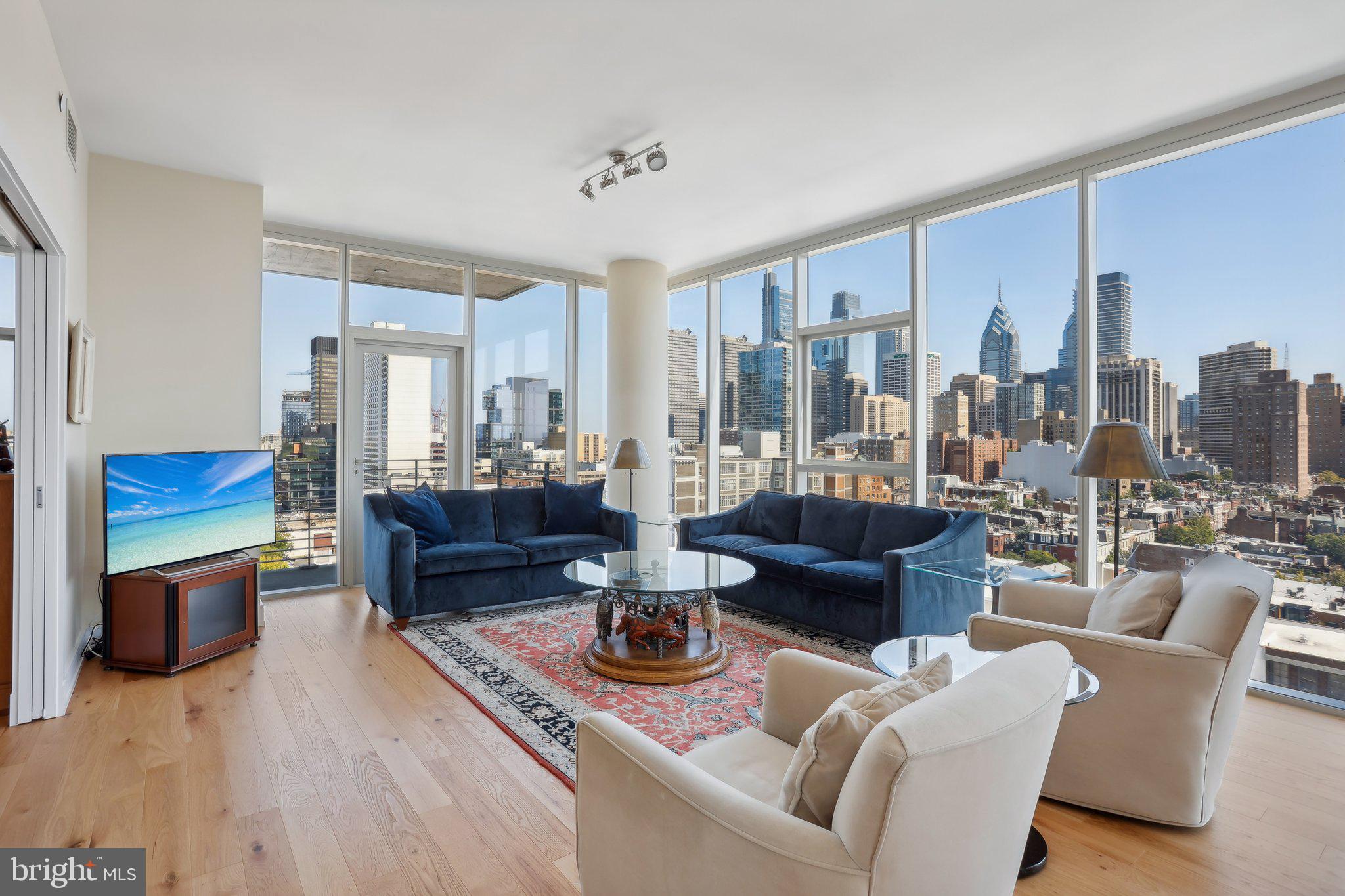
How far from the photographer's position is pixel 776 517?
208 inches

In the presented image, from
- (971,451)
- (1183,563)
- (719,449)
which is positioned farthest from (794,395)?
(1183,563)

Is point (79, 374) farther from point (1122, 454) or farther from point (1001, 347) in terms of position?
point (1001, 347)

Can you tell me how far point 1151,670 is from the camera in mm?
2094

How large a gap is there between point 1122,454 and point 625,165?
307 cm

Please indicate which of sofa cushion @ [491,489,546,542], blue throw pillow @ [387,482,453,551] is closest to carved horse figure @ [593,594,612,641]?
blue throw pillow @ [387,482,453,551]

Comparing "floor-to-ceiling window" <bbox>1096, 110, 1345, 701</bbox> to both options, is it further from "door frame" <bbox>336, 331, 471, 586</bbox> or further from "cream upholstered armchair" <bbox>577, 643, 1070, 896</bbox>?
"door frame" <bbox>336, 331, 471, 586</bbox>

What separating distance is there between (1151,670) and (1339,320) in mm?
2357

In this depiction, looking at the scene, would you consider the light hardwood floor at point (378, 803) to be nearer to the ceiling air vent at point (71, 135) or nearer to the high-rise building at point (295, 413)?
the high-rise building at point (295, 413)

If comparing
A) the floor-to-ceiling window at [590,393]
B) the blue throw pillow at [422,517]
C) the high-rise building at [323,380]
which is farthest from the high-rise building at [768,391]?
the high-rise building at [323,380]

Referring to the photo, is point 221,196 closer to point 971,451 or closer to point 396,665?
point 396,665

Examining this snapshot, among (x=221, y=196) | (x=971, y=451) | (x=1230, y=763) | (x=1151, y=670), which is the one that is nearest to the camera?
(x=1151, y=670)

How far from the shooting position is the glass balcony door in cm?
556

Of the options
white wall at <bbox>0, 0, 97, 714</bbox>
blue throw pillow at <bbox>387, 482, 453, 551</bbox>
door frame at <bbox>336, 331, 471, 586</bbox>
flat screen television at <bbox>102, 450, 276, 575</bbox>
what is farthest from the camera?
door frame at <bbox>336, 331, 471, 586</bbox>

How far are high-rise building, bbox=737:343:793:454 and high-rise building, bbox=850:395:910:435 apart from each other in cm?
64
